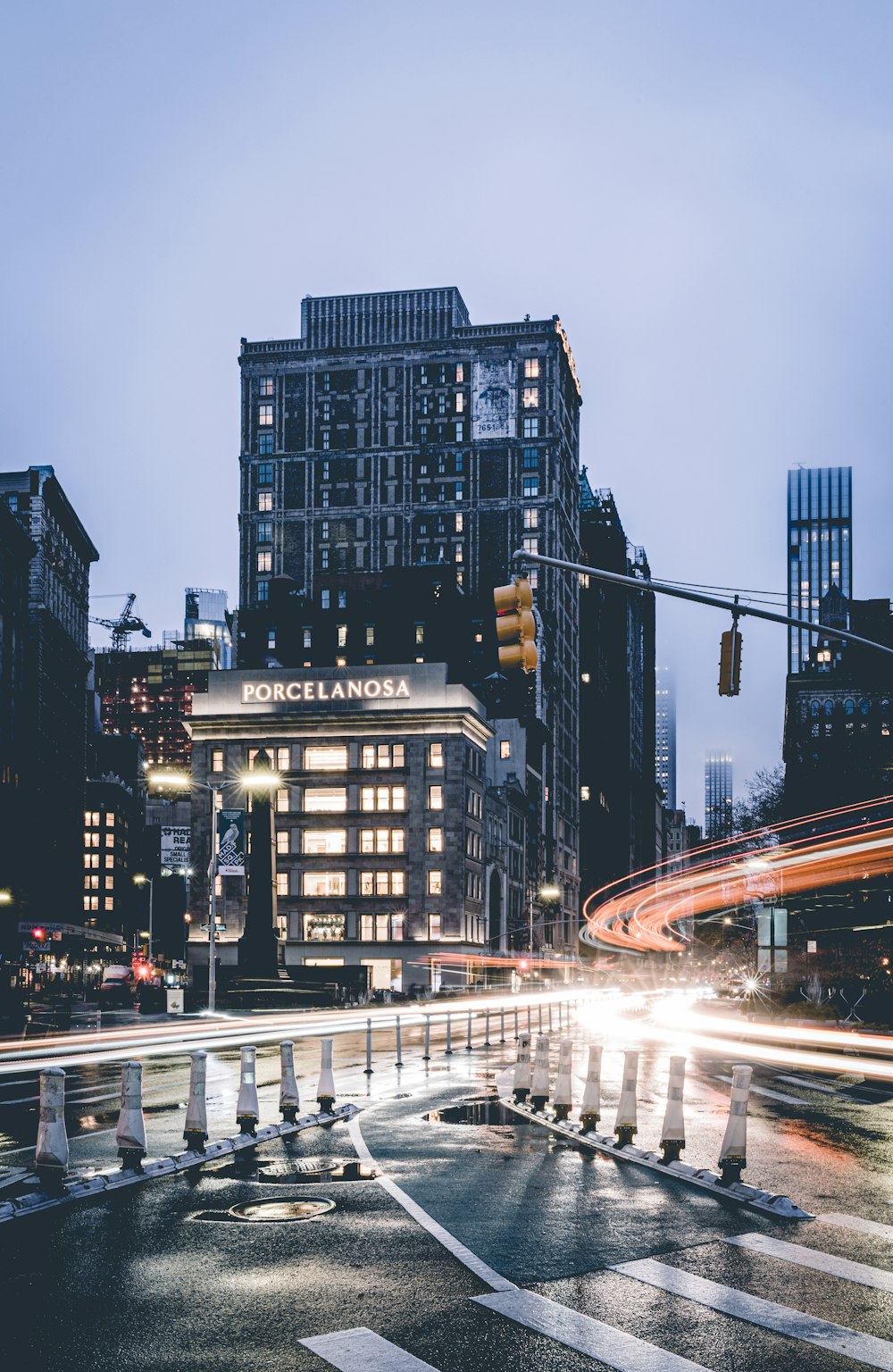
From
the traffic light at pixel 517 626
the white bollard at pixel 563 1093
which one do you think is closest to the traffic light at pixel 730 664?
the traffic light at pixel 517 626

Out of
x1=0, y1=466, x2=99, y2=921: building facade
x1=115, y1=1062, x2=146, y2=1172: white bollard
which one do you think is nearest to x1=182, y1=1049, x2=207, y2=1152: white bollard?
x1=115, y1=1062, x2=146, y2=1172: white bollard

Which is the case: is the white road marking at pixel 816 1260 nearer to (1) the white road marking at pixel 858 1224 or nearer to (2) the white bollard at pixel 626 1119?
(1) the white road marking at pixel 858 1224

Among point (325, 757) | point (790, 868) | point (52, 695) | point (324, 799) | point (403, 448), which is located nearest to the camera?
Result: point (790, 868)

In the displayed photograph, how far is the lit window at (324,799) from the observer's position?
98.8 meters

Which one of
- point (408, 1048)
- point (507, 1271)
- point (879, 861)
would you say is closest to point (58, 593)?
point (879, 861)

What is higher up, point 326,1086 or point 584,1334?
point 584,1334

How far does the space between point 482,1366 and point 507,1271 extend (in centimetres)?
247

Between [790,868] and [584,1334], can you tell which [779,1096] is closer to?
[584,1334]

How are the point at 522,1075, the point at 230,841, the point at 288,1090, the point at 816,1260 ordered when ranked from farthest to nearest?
1. the point at 230,841
2. the point at 522,1075
3. the point at 288,1090
4. the point at 816,1260

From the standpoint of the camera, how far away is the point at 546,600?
147500 millimetres

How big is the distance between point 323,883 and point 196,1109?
81.9 meters

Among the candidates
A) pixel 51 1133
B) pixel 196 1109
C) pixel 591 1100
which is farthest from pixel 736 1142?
pixel 51 1133

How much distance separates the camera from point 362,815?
97.9 meters

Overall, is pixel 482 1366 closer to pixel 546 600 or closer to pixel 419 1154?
pixel 419 1154
